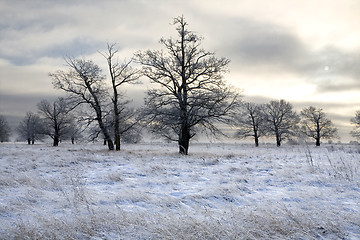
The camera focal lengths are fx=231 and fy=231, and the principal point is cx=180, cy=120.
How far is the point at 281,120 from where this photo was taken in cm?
3938

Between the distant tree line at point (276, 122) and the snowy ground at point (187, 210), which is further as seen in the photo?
the distant tree line at point (276, 122)

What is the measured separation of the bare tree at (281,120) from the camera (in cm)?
3912

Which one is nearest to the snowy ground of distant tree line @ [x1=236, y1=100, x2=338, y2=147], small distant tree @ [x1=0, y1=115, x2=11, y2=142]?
distant tree line @ [x1=236, y1=100, x2=338, y2=147]

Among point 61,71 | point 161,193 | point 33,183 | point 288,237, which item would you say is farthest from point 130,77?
point 288,237

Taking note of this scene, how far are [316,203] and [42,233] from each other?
4801 mm

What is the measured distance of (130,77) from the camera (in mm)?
21391

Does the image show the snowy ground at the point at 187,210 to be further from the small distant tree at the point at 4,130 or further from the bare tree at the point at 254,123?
the small distant tree at the point at 4,130

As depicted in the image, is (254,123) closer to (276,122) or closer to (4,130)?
(276,122)

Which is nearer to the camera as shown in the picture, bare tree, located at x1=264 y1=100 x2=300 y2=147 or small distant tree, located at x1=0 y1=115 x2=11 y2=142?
bare tree, located at x1=264 y1=100 x2=300 y2=147

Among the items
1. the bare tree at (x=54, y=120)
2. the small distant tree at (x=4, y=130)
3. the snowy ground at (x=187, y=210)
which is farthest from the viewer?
the small distant tree at (x=4, y=130)

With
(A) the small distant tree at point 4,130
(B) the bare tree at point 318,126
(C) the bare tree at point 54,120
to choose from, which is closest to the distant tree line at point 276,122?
(B) the bare tree at point 318,126

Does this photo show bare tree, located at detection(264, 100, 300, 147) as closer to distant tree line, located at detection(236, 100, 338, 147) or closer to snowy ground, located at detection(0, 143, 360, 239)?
distant tree line, located at detection(236, 100, 338, 147)

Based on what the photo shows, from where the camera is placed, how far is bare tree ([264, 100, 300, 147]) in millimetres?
39125

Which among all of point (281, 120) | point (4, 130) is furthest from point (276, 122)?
point (4, 130)
